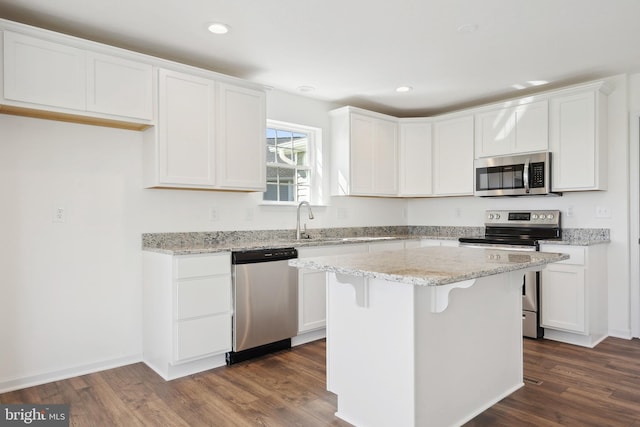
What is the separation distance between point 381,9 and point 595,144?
2.46 metres

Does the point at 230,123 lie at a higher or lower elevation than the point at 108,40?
lower

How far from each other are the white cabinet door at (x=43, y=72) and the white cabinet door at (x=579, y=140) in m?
4.01

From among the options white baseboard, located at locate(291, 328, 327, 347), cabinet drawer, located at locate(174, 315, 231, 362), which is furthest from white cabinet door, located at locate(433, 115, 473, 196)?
cabinet drawer, located at locate(174, 315, 231, 362)

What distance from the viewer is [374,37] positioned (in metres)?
3.00

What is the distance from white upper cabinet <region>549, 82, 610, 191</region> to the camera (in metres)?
3.71

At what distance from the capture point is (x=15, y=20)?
2711 mm

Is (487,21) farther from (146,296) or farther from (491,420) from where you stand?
(146,296)

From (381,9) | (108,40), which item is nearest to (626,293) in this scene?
(381,9)

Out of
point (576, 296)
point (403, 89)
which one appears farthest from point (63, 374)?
point (576, 296)

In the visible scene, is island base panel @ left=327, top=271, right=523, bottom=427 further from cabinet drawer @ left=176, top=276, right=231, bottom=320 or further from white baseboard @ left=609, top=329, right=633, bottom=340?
white baseboard @ left=609, top=329, right=633, bottom=340

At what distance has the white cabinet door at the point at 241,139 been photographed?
344 centimetres

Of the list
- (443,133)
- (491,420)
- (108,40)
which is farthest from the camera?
(443,133)

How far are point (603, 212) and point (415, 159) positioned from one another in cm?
198

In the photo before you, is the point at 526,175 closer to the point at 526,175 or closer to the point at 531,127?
the point at 526,175
